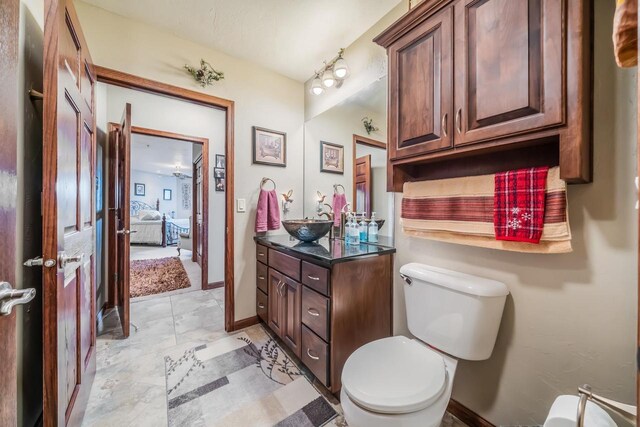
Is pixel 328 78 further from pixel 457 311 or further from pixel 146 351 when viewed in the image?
pixel 146 351

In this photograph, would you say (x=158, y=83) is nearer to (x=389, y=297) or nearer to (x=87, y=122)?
(x=87, y=122)

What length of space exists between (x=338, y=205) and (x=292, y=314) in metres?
0.99

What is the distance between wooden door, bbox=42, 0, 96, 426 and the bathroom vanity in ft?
3.55

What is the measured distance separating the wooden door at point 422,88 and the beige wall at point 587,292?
0.47m

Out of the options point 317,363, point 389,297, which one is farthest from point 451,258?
point 317,363

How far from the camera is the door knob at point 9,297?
0.58 meters

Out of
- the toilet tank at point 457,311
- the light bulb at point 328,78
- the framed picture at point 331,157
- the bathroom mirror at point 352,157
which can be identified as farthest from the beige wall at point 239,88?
the toilet tank at point 457,311

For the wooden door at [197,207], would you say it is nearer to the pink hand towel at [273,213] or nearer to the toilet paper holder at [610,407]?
the pink hand towel at [273,213]

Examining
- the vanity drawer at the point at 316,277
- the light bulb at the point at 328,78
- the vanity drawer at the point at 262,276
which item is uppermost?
the light bulb at the point at 328,78

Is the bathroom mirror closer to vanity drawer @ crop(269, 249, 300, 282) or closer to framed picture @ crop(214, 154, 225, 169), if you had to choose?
vanity drawer @ crop(269, 249, 300, 282)

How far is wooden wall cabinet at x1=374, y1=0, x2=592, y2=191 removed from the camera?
0.79 m

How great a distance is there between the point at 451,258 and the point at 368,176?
0.82 meters

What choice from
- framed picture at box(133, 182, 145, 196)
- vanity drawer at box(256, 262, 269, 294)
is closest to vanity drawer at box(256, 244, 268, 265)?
vanity drawer at box(256, 262, 269, 294)

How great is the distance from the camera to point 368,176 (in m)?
1.85
